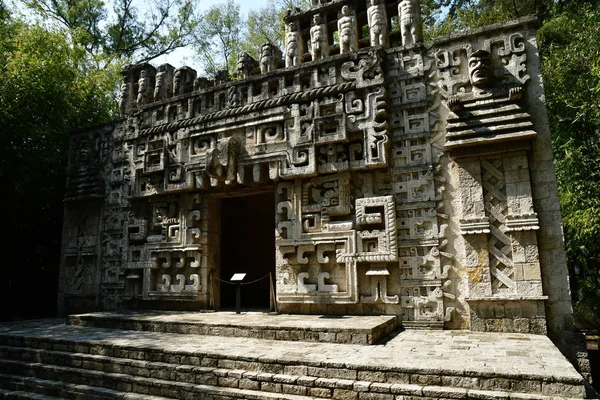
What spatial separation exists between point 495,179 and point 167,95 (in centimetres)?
677

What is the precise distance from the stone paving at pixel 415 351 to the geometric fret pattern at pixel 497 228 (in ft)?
2.27

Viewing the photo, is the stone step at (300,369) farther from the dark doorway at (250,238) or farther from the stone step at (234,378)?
the dark doorway at (250,238)

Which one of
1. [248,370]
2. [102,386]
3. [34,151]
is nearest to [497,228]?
[248,370]

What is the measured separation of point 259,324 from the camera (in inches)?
211

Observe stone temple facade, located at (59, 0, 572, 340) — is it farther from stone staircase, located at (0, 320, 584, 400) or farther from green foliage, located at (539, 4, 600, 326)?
green foliage, located at (539, 4, 600, 326)

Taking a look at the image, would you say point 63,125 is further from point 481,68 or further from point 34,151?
point 481,68

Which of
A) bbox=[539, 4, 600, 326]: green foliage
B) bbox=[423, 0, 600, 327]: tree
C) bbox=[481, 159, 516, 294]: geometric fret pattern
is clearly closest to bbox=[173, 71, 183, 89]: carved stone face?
bbox=[481, 159, 516, 294]: geometric fret pattern

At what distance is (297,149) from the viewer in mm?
6715

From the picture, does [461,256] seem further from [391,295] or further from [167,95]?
[167,95]

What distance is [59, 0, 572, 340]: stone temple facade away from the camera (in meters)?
5.29

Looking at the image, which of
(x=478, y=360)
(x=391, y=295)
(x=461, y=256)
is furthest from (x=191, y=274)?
(x=478, y=360)

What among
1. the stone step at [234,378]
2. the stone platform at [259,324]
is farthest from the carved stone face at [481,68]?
the stone step at [234,378]

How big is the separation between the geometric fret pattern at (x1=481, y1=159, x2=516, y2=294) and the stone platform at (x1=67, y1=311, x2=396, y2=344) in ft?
5.06

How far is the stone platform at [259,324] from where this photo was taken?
4.82 m
